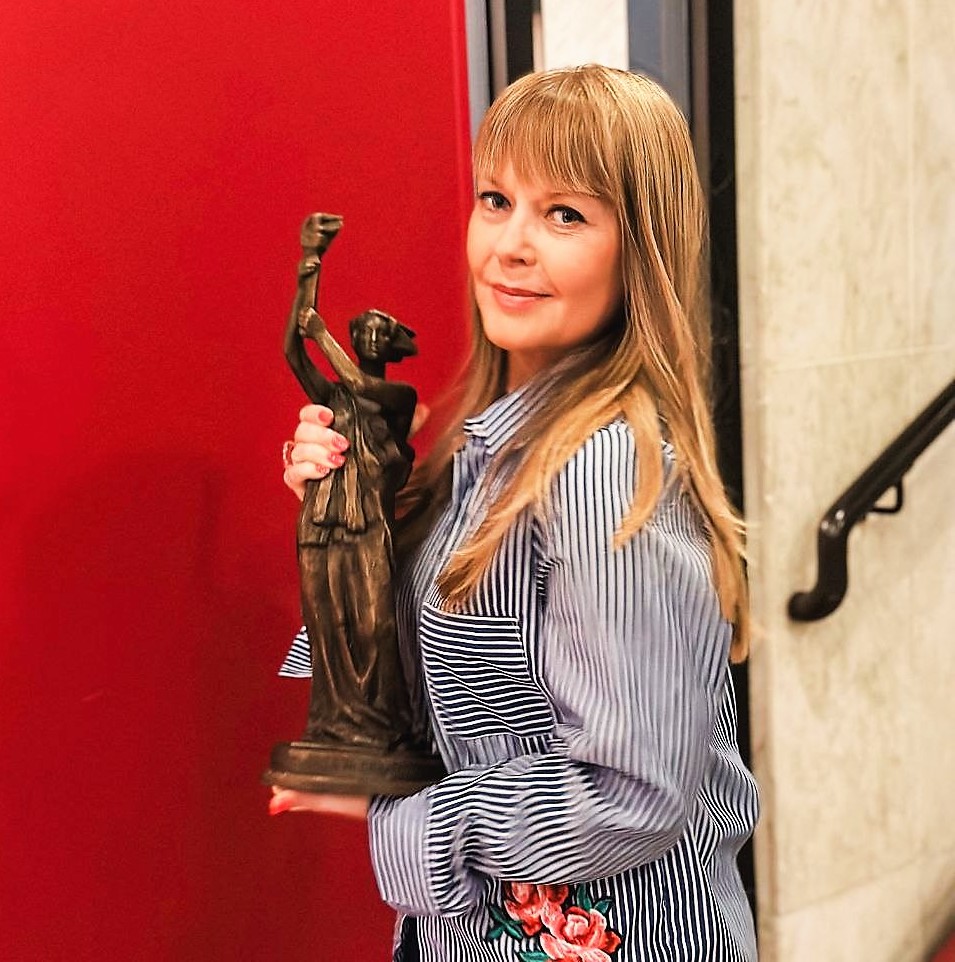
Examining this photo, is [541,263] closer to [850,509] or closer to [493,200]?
[493,200]

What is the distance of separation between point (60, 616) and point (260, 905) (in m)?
0.44

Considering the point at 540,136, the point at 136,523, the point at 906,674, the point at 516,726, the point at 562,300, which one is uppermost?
the point at 540,136

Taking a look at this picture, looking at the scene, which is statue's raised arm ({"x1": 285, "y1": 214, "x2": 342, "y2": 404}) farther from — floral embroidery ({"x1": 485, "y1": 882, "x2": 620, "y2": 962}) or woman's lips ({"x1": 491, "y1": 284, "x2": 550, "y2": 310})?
floral embroidery ({"x1": 485, "y1": 882, "x2": 620, "y2": 962})

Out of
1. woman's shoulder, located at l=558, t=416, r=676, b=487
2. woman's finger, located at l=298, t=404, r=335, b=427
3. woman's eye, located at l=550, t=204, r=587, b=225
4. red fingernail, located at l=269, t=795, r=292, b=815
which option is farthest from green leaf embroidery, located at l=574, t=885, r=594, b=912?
woman's eye, located at l=550, t=204, r=587, b=225

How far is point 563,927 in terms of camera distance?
1289mm

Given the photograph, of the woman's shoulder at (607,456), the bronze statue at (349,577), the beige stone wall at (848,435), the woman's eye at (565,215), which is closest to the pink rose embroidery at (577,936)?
the bronze statue at (349,577)

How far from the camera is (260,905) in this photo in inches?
61.7

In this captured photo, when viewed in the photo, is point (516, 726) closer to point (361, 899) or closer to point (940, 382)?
point (361, 899)

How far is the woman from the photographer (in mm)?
1210

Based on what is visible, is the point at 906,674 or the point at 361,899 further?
the point at 906,674

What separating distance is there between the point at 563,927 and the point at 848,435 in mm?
1405

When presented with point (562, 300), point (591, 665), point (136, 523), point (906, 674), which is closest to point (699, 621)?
point (591, 665)

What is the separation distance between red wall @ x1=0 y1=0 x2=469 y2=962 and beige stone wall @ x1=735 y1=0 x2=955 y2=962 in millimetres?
848

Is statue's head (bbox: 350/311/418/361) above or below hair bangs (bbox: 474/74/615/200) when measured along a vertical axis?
below
